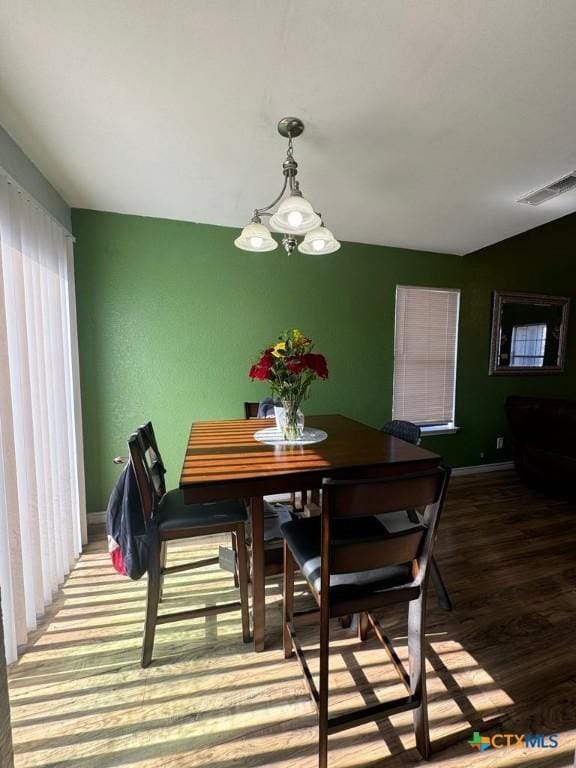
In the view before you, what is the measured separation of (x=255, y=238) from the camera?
174 cm

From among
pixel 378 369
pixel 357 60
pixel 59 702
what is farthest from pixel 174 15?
pixel 378 369

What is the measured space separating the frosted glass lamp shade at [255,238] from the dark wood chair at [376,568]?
51.8 inches

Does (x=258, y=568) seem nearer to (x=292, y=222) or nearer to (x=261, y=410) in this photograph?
(x=261, y=410)

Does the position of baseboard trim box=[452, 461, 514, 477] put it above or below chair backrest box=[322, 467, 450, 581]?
below

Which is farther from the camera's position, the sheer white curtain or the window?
the window

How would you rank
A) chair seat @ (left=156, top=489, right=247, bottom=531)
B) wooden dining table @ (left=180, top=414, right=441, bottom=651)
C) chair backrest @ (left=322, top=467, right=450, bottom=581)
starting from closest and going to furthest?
chair backrest @ (left=322, top=467, right=450, bottom=581)
wooden dining table @ (left=180, top=414, right=441, bottom=651)
chair seat @ (left=156, top=489, right=247, bottom=531)

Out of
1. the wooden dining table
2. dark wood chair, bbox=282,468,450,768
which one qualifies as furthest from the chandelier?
dark wood chair, bbox=282,468,450,768

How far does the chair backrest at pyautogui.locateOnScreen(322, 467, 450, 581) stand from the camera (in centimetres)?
98

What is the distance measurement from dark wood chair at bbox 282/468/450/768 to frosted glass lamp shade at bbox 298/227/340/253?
1.24 metres

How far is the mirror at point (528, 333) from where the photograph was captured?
3920 mm

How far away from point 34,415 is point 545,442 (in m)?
4.35

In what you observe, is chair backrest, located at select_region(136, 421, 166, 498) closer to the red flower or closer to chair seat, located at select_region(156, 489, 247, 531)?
chair seat, located at select_region(156, 489, 247, 531)

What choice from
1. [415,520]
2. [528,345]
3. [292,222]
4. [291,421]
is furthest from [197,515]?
[528,345]

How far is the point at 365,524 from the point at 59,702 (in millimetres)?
1460
